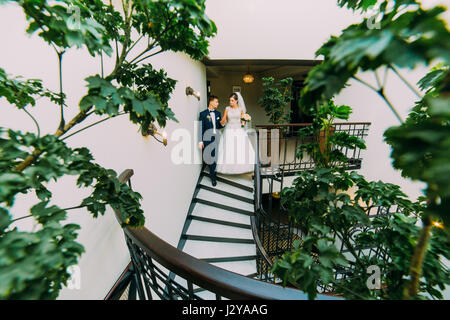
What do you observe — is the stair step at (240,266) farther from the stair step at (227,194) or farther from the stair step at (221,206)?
the stair step at (227,194)

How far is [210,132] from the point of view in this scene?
4629 millimetres

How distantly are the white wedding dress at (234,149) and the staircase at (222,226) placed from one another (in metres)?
0.28

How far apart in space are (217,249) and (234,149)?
7.70ft

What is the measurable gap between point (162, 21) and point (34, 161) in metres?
0.67

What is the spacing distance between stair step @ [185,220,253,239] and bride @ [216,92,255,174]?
146 centimetres

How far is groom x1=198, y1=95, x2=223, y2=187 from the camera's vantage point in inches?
179

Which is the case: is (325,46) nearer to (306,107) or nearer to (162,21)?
(306,107)

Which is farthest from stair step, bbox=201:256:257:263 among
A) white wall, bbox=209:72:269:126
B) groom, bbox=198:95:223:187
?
white wall, bbox=209:72:269:126

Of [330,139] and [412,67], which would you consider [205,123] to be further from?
[412,67]

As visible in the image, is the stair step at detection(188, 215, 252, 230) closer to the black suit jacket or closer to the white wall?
the black suit jacket

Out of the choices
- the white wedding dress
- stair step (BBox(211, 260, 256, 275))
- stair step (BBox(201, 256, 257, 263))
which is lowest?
stair step (BBox(211, 260, 256, 275))

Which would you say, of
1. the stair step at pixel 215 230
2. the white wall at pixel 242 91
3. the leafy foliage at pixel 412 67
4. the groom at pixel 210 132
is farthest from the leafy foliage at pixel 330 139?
the white wall at pixel 242 91

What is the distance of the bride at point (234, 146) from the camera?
487 centimetres

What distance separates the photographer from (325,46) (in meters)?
0.65
